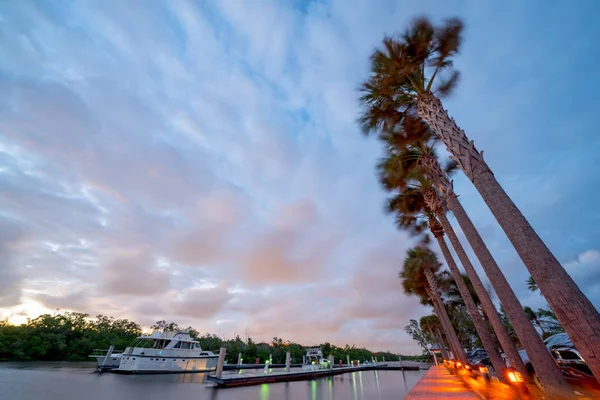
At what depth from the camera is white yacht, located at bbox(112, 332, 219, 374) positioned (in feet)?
84.1

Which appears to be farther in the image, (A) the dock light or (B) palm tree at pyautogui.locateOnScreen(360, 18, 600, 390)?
(A) the dock light

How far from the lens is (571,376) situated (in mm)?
6836

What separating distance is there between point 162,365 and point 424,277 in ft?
96.5

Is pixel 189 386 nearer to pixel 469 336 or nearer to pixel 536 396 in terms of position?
pixel 536 396

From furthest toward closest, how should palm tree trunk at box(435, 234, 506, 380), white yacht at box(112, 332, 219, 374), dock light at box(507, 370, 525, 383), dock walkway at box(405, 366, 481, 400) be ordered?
white yacht at box(112, 332, 219, 374)
palm tree trunk at box(435, 234, 506, 380)
dock walkway at box(405, 366, 481, 400)
dock light at box(507, 370, 525, 383)

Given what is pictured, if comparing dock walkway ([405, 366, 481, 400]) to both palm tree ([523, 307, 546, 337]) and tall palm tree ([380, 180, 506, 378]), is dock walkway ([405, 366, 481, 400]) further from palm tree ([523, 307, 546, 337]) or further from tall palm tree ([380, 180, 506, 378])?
palm tree ([523, 307, 546, 337])

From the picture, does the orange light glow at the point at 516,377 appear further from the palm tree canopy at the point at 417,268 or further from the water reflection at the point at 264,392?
the water reflection at the point at 264,392

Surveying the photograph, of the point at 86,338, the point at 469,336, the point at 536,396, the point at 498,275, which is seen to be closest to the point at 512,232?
the point at 498,275

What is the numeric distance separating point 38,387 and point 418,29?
2918cm

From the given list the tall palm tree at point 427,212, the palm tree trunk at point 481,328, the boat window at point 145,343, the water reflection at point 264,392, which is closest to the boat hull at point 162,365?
the boat window at point 145,343

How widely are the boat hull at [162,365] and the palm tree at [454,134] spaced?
31953 millimetres

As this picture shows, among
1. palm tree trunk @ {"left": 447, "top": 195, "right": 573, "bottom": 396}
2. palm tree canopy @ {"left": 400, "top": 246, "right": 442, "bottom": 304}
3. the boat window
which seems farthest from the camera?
the boat window

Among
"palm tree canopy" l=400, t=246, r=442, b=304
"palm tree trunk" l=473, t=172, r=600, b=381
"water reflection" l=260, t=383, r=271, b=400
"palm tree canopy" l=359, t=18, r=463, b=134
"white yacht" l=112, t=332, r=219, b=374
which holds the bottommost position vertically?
"water reflection" l=260, t=383, r=271, b=400

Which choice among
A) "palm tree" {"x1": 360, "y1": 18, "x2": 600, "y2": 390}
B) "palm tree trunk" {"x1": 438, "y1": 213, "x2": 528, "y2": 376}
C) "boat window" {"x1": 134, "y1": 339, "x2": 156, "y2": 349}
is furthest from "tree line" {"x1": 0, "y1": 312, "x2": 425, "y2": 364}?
"palm tree" {"x1": 360, "y1": 18, "x2": 600, "y2": 390}
